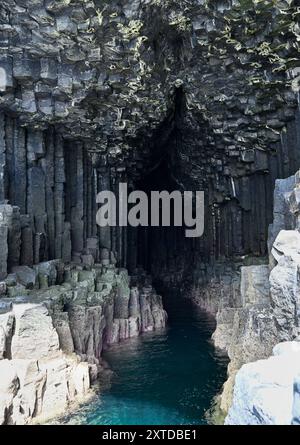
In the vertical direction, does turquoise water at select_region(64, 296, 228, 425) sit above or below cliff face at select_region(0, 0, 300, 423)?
below

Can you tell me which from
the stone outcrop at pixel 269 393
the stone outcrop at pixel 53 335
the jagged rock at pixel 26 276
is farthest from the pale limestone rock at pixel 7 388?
the stone outcrop at pixel 269 393

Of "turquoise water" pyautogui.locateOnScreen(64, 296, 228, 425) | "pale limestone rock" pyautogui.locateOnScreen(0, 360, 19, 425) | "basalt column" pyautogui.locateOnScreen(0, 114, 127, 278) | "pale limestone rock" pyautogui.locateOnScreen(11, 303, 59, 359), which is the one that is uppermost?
"basalt column" pyautogui.locateOnScreen(0, 114, 127, 278)

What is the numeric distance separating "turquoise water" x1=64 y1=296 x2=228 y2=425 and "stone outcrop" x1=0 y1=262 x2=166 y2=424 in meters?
0.81

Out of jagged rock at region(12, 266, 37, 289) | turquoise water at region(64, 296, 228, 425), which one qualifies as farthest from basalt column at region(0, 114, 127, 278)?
turquoise water at region(64, 296, 228, 425)

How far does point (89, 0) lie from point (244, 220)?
1430 centimetres

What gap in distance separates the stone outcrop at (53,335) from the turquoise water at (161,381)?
809mm

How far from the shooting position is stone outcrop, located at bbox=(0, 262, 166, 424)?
10.4 m

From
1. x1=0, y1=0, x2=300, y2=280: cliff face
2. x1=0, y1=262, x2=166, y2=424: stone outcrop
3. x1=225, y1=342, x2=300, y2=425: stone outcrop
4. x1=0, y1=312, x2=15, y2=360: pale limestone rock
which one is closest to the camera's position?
x1=225, y1=342, x2=300, y2=425: stone outcrop

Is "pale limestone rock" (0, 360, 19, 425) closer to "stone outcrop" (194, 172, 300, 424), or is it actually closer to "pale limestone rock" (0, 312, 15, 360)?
"pale limestone rock" (0, 312, 15, 360)

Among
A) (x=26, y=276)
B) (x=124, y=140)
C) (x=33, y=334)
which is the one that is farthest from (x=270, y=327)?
(x=124, y=140)

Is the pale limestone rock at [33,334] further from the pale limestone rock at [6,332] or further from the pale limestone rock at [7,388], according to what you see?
the pale limestone rock at [7,388]

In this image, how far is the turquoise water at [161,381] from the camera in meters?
10.8

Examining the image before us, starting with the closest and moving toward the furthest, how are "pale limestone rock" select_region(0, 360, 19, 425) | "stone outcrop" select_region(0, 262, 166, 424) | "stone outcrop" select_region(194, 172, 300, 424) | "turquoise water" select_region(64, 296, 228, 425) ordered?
"stone outcrop" select_region(194, 172, 300, 424)
"pale limestone rock" select_region(0, 360, 19, 425)
"stone outcrop" select_region(0, 262, 166, 424)
"turquoise water" select_region(64, 296, 228, 425)
